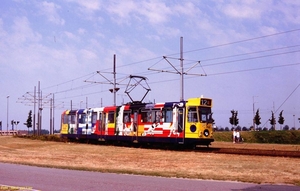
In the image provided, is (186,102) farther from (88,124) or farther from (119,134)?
(88,124)

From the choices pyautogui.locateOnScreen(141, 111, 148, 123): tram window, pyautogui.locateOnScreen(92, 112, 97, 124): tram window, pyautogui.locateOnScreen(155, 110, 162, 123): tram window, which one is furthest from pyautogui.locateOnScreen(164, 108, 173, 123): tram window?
pyautogui.locateOnScreen(92, 112, 97, 124): tram window

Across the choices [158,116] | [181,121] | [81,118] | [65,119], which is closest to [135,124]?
[158,116]

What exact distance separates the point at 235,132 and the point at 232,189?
37.9 metres

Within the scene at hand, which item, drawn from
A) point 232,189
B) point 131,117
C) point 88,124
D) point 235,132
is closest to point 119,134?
point 131,117

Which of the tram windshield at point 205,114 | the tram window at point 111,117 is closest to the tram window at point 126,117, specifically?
the tram window at point 111,117

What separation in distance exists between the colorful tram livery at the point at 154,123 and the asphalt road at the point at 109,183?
47.5 ft

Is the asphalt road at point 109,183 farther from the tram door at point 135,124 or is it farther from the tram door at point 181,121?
the tram door at point 135,124

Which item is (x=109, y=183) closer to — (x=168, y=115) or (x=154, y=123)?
(x=168, y=115)

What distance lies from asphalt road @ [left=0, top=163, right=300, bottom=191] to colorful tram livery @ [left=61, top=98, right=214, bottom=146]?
14468 mm

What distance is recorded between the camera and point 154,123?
33.9 metres

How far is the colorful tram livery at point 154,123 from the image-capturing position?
102 feet

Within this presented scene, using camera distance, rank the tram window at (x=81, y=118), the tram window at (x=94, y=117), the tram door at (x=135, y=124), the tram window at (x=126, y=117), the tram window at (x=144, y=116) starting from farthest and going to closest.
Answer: the tram window at (x=81, y=118), the tram window at (x=94, y=117), the tram window at (x=126, y=117), the tram door at (x=135, y=124), the tram window at (x=144, y=116)

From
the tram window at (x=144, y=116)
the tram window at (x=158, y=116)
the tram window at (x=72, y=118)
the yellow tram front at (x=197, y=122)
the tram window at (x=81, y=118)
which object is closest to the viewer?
the yellow tram front at (x=197, y=122)

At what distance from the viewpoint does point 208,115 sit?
103ft
